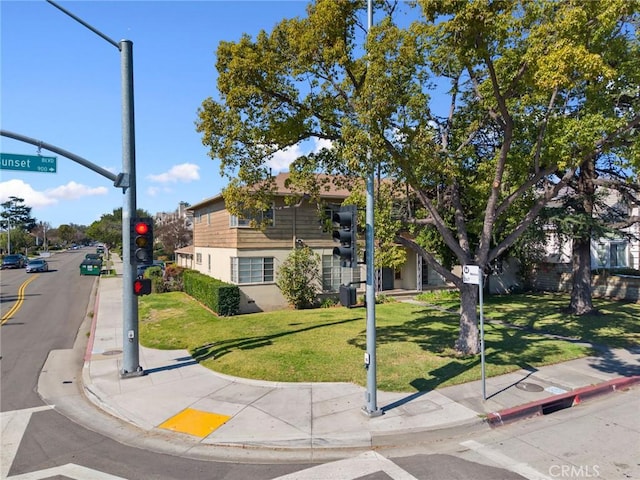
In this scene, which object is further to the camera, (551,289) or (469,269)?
(551,289)

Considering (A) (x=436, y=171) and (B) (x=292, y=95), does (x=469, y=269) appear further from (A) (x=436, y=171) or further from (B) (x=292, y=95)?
(B) (x=292, y=95)

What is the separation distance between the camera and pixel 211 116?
37.0ft

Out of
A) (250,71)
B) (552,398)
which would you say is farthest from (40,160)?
(552,398)

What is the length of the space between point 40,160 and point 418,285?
20.6m

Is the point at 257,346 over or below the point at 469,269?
below

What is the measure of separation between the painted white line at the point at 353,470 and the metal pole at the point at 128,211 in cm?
608

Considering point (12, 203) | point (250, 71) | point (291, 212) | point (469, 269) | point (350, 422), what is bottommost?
point (350, 422)

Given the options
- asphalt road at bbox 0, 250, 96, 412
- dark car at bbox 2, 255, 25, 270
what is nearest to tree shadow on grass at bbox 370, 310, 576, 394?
asphalt road at bbox 0, 250, 96, 412

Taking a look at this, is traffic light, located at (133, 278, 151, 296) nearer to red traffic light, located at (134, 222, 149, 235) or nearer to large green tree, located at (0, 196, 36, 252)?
red traffic light, located at (134, 222, 149, 235)

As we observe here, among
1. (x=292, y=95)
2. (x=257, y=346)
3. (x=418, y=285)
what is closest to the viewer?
(x=292, y=95)

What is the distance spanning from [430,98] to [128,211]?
319 inches

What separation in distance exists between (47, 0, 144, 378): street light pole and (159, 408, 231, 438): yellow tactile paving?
3071 millimetres

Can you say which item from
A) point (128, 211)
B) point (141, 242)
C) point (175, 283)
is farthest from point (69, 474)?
point (175, 283)

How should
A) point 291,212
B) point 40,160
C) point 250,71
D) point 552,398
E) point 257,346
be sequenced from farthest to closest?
point 291,212
point 257,346
point 250,71
point 40,160
point 552,398
